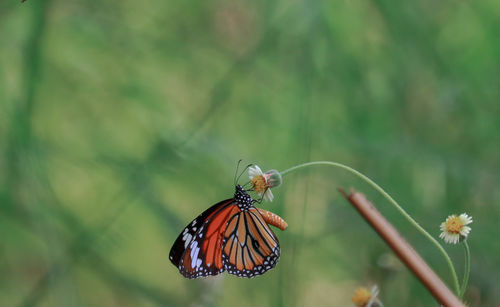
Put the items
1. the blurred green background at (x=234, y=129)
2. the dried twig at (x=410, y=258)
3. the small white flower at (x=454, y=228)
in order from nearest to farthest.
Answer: the dried twig at (x=410, y=258) → the small white flower at (x=454, y=228) → the blurred green background at (x=234, y=129)

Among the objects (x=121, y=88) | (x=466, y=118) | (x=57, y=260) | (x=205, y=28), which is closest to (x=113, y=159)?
(x=121, y=88)

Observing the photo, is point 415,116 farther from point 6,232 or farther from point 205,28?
point 6,232

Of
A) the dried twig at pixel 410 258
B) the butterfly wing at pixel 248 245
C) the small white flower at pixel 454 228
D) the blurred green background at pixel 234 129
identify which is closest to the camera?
the dried twig at pixel 410 258

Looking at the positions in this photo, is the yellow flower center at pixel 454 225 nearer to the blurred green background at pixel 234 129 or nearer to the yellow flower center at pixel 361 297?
the yellow flower center at pixel 361 297

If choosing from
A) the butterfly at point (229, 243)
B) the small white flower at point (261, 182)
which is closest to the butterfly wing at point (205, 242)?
the butterfly at point (229, 243)

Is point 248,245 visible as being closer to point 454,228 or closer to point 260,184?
point 260,184

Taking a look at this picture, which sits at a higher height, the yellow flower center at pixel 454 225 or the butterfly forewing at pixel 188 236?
the butterfly forewing at pixel 188 236

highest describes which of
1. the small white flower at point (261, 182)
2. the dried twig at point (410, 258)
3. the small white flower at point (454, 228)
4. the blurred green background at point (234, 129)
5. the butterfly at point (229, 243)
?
the blurred green background at point (234, 129)
